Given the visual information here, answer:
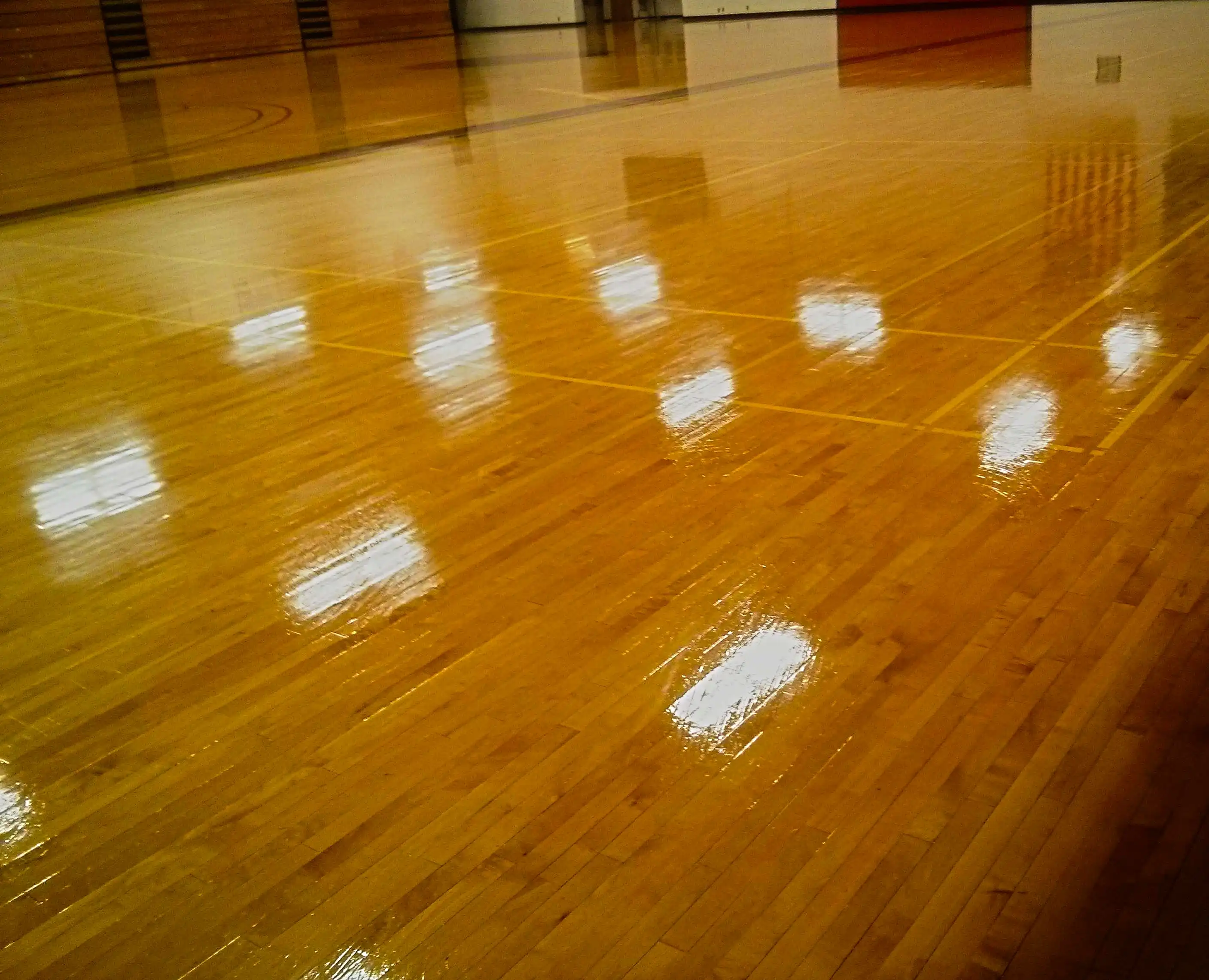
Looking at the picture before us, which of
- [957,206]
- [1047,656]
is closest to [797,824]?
[1047,656]

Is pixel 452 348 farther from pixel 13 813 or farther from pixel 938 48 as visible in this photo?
pixel 938 48

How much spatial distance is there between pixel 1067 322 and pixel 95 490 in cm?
285

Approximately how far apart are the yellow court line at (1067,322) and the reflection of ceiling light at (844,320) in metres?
0.40

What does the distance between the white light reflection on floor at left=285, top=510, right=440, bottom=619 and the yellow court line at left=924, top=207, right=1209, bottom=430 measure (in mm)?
1348

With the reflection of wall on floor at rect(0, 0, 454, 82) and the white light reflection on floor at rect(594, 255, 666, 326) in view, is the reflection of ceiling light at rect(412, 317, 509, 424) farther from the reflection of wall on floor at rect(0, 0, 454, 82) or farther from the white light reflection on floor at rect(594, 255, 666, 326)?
the reflection of wall on floor at rect(0, 0, 454, 82)

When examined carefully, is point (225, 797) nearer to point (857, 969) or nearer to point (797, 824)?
point (797, 824)

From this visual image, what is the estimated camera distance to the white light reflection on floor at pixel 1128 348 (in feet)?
11.3

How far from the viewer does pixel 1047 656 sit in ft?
7.11

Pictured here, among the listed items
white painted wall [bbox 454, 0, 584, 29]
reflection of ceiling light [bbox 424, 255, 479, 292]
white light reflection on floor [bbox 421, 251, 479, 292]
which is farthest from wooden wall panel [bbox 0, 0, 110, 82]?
reflection of ceiling light [bbox 424, 255, 479, 292]

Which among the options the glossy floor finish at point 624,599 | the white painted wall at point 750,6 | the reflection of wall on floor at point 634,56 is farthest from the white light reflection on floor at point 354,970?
the white painted wall at point 750,6

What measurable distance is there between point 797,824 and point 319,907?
0.67m

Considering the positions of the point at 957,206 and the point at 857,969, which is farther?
the point at 957,206

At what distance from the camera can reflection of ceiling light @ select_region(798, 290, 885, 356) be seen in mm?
3922

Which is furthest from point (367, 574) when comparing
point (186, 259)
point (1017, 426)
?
point (186, 259)
